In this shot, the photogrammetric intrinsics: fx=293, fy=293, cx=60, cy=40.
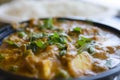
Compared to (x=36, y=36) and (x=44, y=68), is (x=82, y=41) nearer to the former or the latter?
(x=36, y=36)

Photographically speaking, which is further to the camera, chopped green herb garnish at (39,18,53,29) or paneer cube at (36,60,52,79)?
chopped green herb garnish at (39,18,53,29)

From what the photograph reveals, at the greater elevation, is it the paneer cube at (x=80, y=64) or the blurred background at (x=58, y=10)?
the blurred background at (x=58, y=10)

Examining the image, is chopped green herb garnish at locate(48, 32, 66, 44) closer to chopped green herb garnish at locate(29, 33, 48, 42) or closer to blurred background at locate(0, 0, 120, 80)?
chopped green herb garnish at locate(29, 33, 48, 42)

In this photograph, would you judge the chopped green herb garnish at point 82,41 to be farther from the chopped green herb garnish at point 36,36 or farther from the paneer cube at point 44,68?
the paneer cube at point 44,68

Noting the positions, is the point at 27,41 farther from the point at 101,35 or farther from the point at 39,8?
the point at 39,8

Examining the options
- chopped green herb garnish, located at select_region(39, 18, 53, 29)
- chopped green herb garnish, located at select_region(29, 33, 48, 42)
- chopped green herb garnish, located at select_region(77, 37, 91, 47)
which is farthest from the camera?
chopped green herb garnish, located at select_region(39, 18, 53, 29)

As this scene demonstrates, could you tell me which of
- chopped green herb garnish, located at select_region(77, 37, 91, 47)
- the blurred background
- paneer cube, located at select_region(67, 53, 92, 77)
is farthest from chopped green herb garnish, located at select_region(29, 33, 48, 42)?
the blurred background

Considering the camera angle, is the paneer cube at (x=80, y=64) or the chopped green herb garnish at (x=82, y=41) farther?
the chopped green herb garnish at (x=82, y=41)

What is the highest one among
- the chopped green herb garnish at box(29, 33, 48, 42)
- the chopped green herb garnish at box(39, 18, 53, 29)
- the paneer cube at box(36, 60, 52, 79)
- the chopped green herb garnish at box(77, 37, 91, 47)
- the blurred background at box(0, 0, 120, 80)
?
the blurred background at box(0, 0, 120, 80)

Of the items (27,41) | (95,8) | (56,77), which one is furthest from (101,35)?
(95,8)

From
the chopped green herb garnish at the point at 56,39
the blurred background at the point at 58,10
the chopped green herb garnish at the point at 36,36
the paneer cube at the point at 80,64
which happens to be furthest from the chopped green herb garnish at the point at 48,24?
the blurred background at the point at 58,10

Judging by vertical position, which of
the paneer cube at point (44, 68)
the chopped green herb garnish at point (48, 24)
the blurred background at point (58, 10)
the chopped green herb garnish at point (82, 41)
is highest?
the blurred background at point (58, 10)
